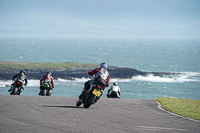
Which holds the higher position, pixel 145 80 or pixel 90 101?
pixel 145 80

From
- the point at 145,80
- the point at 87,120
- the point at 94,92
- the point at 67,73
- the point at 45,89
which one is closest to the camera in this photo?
the point at 87,120

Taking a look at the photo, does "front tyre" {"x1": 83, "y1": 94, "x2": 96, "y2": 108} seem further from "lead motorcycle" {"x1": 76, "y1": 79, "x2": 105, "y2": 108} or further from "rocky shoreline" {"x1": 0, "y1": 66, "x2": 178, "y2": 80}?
"rocky shoreline" {"x1": 0, "y1": 66, "x2": 178, "y2": 80}

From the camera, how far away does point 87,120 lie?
33.2 ft

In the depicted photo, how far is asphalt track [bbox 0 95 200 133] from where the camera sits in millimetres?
8891

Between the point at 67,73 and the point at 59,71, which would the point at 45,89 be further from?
the point at 59,71

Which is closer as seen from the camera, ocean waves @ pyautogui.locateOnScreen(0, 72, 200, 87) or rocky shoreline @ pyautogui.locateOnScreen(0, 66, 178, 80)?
ocean waves @ pyautogui.locateOnScreen(0, 72, 200, 87)

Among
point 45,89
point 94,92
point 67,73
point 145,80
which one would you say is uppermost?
point 67,73

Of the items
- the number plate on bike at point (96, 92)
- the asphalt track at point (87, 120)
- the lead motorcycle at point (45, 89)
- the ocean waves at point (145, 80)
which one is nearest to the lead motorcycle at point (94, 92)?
the number plate on bike at point (96, 92)

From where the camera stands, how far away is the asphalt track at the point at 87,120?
8.89 metres

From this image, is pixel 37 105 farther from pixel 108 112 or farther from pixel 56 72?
pixel 56 72

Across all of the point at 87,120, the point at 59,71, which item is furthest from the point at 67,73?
the point at 87,120

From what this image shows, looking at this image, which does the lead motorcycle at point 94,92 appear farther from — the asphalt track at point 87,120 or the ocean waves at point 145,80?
the ocean waves at point 145,80

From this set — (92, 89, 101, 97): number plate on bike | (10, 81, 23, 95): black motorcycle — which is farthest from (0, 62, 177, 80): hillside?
(92, 89, 101, 97): number plate on bike

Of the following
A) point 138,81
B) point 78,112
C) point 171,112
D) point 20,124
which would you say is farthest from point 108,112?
point 138,81
